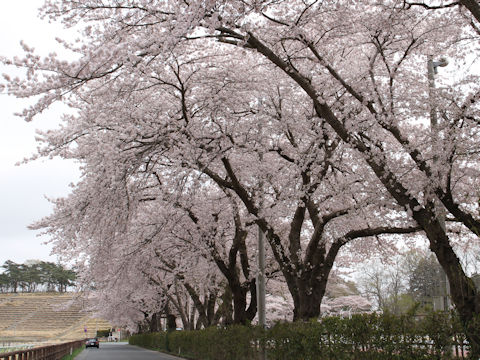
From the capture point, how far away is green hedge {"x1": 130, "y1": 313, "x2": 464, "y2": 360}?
6.72 metres

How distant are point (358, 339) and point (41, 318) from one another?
117 meters

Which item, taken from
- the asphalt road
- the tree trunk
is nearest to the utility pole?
the tree trunk

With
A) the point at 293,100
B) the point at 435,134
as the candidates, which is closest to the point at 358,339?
the point at 435,134

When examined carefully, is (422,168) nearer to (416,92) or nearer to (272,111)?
(416,92)

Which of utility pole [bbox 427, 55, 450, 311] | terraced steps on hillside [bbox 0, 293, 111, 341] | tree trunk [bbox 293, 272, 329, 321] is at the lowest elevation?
terraced steps on hillside [bbox 0, 293, 111, 341]

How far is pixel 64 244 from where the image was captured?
→ 1290 cm

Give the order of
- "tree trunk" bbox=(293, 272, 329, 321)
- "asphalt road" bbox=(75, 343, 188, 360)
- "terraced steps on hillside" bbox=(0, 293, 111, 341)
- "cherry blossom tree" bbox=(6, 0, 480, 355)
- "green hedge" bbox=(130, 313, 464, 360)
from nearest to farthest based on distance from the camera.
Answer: "green hedge" bbox=(130, 313, 464, 360)
"cherry blossom tree" bbox=(6, 0, 480, 355)
"tree trunk" bbox=(293, 272, 329, 321)
"asphalt road" bbox=(75, 343, 188, 360)
"terraced steps on hillside" bbox=(0, 293, 111, 341)

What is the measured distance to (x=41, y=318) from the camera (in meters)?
112

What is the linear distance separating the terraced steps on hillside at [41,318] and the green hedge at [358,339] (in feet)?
280

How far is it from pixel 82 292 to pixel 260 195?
35.3 feet

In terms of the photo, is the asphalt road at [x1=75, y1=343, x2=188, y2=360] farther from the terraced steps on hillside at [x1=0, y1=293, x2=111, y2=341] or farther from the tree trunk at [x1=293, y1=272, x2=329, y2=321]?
the terraced steps on hillside at [x1=0, y1=293, x2=111, y2=341]

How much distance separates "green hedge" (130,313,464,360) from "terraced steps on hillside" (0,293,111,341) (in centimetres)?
8529

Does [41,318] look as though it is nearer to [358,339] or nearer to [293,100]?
[293,100]

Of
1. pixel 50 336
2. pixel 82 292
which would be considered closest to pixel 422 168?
pixel 82 292
